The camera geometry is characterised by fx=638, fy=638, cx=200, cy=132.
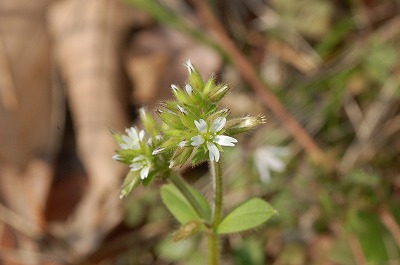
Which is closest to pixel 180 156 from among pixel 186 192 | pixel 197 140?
pixel 197 140

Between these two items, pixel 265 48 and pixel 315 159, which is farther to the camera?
pixel 265 48

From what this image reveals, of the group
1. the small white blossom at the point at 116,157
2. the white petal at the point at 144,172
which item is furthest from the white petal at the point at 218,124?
the small white blossom at the point at 116,157

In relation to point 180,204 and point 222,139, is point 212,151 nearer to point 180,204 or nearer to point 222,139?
point 222,139

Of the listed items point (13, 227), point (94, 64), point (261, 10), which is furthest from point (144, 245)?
point (261, 10)

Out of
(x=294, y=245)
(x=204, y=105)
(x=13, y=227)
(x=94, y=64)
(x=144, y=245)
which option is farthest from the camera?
(x=94, y=64)

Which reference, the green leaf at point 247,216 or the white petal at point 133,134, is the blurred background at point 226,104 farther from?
the white petal at point 133,134

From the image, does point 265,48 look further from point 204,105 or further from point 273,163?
point 204,105

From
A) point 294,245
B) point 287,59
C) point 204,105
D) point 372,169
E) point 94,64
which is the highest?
point 94,64

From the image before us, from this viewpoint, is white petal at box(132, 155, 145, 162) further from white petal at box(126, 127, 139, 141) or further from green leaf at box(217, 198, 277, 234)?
green leaf at box(217, 198, 277, 234)
